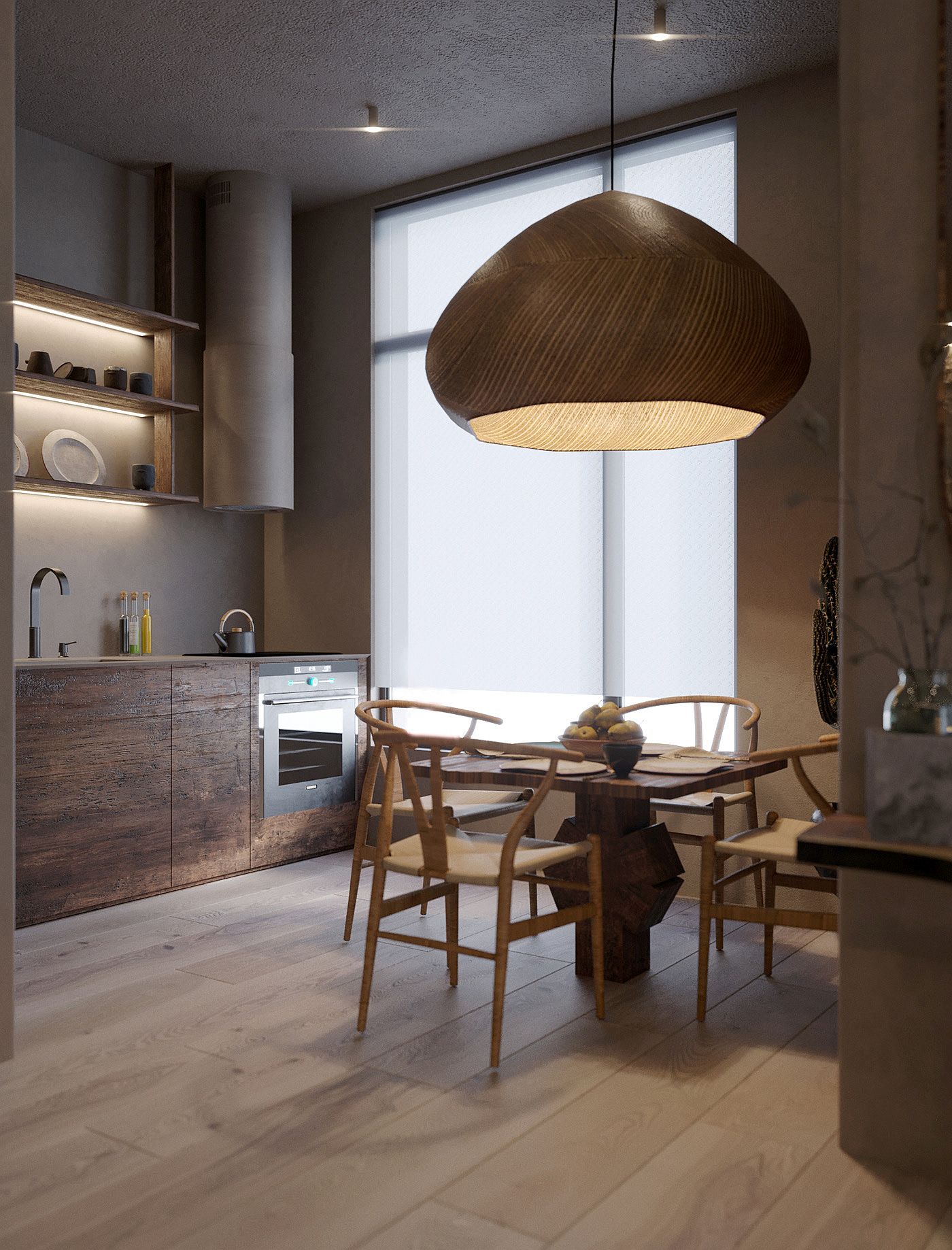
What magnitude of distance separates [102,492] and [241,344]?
1038 millimetres

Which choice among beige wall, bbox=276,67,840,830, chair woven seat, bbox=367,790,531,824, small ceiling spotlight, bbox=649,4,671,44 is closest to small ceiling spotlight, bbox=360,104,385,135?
beige wall, bbox=276,67,840,830

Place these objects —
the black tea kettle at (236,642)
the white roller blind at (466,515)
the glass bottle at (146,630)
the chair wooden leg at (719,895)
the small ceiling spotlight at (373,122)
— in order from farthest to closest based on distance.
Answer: the glass bottle at (146,630), the black tea kettle at (236,642), the white roller blind at (466,515), the small ceiling spotlight at (373,122), the chair wooden leg at (719,895)

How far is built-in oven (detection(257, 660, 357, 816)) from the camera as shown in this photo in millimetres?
4668

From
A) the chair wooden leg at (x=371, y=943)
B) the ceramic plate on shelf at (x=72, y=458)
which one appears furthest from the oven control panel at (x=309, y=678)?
the chair wooden leg at (x=371, y=943)

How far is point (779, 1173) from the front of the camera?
2037 millimetres

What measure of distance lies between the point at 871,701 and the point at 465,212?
3.69m

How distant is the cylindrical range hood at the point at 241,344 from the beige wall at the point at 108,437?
8.0 inches

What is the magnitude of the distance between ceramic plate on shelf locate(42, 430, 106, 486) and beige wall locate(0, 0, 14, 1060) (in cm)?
196

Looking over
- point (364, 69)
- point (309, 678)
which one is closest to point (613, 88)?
point (364, 69)

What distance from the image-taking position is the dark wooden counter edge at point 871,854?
1.73m

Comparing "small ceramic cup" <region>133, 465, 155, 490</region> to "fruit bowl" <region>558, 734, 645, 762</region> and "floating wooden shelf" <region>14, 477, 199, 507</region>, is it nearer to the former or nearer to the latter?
"floating wooden shelf" <region>14, 477, 199, 507</region>

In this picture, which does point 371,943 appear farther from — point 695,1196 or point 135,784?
point 135,784

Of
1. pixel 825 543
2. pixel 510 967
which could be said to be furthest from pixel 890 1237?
pixel 825 543

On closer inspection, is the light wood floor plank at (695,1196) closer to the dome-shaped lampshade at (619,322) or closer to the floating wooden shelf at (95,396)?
the dome-shaped lampshade at (619,322)
